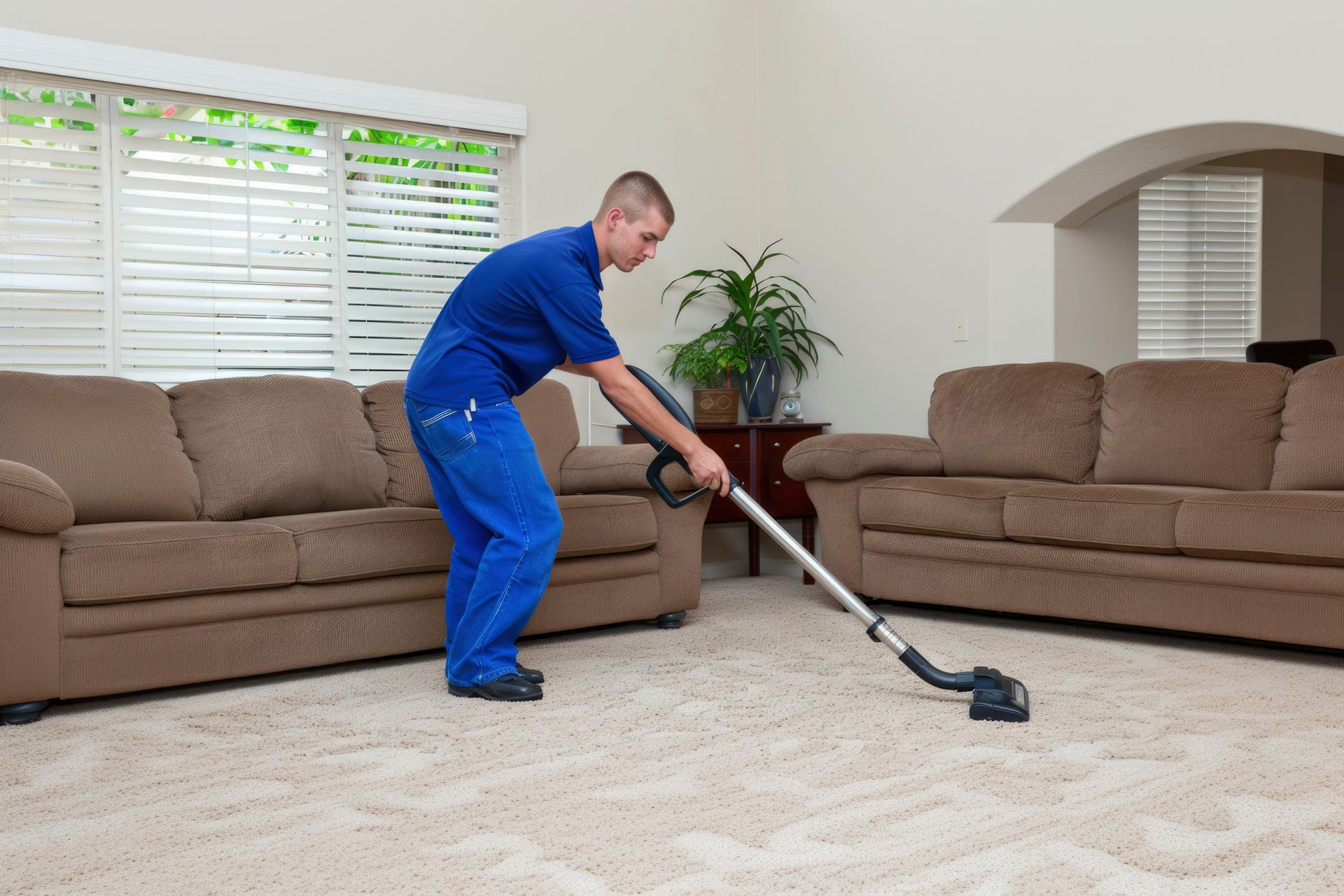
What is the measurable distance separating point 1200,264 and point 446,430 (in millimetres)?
4897

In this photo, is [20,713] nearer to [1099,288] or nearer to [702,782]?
[702,782]

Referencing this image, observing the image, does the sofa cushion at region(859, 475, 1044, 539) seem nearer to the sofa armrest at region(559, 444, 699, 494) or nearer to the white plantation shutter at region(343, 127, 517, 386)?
the sofa armrest at region(559, 444, 699, 494)

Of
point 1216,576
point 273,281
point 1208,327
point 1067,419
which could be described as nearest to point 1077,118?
point 1067,419

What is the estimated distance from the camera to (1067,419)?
4.02 m

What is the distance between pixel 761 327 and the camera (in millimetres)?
5066

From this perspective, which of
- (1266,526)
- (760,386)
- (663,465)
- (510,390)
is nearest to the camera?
(663,465)

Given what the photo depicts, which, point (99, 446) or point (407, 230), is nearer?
point (99, 446)

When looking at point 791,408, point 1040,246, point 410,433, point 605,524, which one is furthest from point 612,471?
point 1040,246

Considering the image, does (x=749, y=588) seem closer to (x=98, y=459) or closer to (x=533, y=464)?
(x=533, y=464)

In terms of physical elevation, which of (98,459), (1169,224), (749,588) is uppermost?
(1169,224)

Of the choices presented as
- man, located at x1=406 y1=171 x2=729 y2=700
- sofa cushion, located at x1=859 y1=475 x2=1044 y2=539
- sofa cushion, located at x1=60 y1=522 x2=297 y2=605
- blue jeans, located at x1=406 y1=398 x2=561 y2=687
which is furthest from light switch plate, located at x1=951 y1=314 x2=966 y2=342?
sofa cushion, located at x1=60 y1=522 x2=297 y2=605

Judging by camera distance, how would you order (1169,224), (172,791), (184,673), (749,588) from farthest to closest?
(1169,224) < (749,588) < (184,673) < (172,791)

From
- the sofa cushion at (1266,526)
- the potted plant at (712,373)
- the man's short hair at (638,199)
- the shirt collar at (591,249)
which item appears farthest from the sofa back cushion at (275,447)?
the sofa cushion at (1266,526)

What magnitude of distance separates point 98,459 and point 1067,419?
10.0 ft
